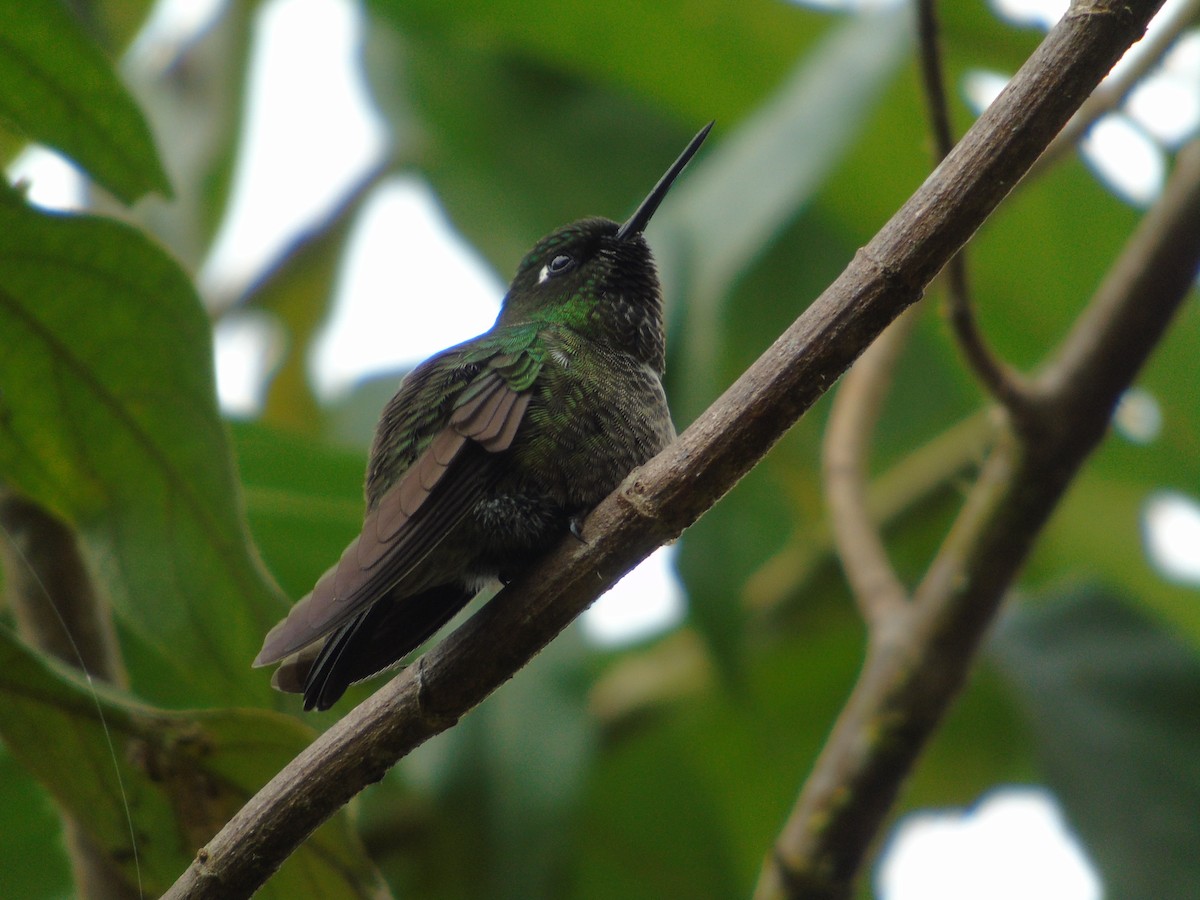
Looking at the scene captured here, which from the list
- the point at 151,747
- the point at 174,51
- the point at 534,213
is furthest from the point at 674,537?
the point at 174,51

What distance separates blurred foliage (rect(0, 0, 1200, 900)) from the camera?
2176 millimetres

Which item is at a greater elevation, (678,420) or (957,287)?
(678,420)

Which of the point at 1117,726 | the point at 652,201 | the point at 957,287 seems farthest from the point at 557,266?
the point at 1117,726

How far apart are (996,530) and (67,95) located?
2.00 m

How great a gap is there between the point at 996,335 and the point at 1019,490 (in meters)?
1.59

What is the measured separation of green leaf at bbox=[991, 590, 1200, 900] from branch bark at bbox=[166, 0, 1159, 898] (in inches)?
75.8

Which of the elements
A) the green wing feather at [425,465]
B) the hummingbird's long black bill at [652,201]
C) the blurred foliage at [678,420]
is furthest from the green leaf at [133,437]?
the hummingbird's long black bill at [652,201]

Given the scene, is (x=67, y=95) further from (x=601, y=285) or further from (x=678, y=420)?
(x=678, y=420)

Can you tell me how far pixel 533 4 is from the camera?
4.14 meters

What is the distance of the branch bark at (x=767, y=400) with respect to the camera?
63.2 inches

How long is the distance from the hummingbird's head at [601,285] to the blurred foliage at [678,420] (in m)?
0.13

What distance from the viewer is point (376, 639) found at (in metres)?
2.32

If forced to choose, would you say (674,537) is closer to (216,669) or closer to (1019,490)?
(216,669)

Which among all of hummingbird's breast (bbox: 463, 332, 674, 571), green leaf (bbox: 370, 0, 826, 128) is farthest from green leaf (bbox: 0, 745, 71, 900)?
green leaf (bbox: 370, 0, 826, 128)
